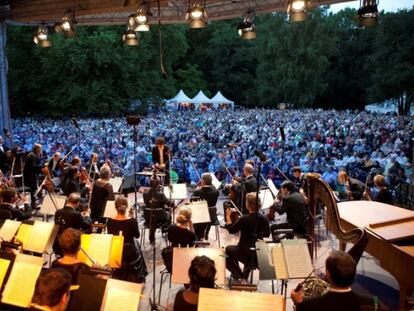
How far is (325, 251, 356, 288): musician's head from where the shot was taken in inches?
105

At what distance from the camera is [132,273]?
16.8 feet

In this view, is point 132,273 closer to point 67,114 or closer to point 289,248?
point 289,248

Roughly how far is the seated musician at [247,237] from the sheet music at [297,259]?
3.19 feet

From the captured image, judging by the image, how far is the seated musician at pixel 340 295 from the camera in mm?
2648

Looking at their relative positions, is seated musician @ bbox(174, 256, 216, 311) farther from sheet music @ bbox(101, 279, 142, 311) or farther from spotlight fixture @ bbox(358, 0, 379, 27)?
spotlight fixture @ bbox(358, 0, 379, 27)

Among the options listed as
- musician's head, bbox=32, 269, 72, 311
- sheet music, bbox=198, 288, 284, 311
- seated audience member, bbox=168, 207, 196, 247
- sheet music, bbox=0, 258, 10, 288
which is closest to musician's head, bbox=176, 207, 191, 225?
seated audience member, bbox=168, 207, 196, 247

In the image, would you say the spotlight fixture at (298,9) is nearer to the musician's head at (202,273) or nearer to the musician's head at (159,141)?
the musician's head at (159,141)

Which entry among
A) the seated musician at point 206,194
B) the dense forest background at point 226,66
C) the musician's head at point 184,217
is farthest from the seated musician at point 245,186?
the dense forest background at point 226,66

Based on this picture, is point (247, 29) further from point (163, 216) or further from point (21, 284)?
point (21, 284)

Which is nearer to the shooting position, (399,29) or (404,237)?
(404,237)

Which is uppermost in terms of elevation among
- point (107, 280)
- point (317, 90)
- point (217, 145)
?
point (317, 90)

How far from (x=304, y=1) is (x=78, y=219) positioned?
15.2ft

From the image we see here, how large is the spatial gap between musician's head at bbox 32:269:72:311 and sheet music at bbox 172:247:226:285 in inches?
53.7

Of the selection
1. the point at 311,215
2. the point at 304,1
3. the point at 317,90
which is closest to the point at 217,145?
the point at 304,1
